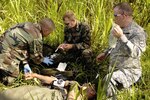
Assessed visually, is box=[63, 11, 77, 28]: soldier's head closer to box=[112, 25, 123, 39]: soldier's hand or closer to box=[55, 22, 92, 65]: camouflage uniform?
box=[55, 22, 92, 65]: camouflage uniform

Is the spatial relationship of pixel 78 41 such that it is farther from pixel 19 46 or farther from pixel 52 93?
pixel 52 93

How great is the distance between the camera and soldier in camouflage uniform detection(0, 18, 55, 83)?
520 cm

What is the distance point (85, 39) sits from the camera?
18.8 ft

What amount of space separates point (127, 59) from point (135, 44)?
29cm

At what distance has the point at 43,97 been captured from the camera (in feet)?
14.7

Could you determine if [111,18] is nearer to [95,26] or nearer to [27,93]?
[95,26]

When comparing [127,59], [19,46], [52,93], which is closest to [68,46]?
[19,46]

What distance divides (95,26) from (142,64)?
0.99 m

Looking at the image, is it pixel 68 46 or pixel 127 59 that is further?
pixel 68 46

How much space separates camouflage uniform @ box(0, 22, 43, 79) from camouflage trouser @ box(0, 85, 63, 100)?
688mm

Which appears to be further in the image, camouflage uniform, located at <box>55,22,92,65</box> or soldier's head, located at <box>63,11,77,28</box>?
camouflage uniform, located at <box>55,22,92,65</box>

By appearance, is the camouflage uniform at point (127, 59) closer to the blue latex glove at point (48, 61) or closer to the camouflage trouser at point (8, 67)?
the blue latex glove at point (48, 61)

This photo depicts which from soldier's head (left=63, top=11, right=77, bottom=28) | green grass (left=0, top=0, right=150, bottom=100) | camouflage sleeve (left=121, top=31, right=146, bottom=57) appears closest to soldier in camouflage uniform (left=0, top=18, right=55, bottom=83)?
soldier's head (left=63, top=11, right=77, bottom=28)

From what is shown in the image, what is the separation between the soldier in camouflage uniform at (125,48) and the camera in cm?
445
